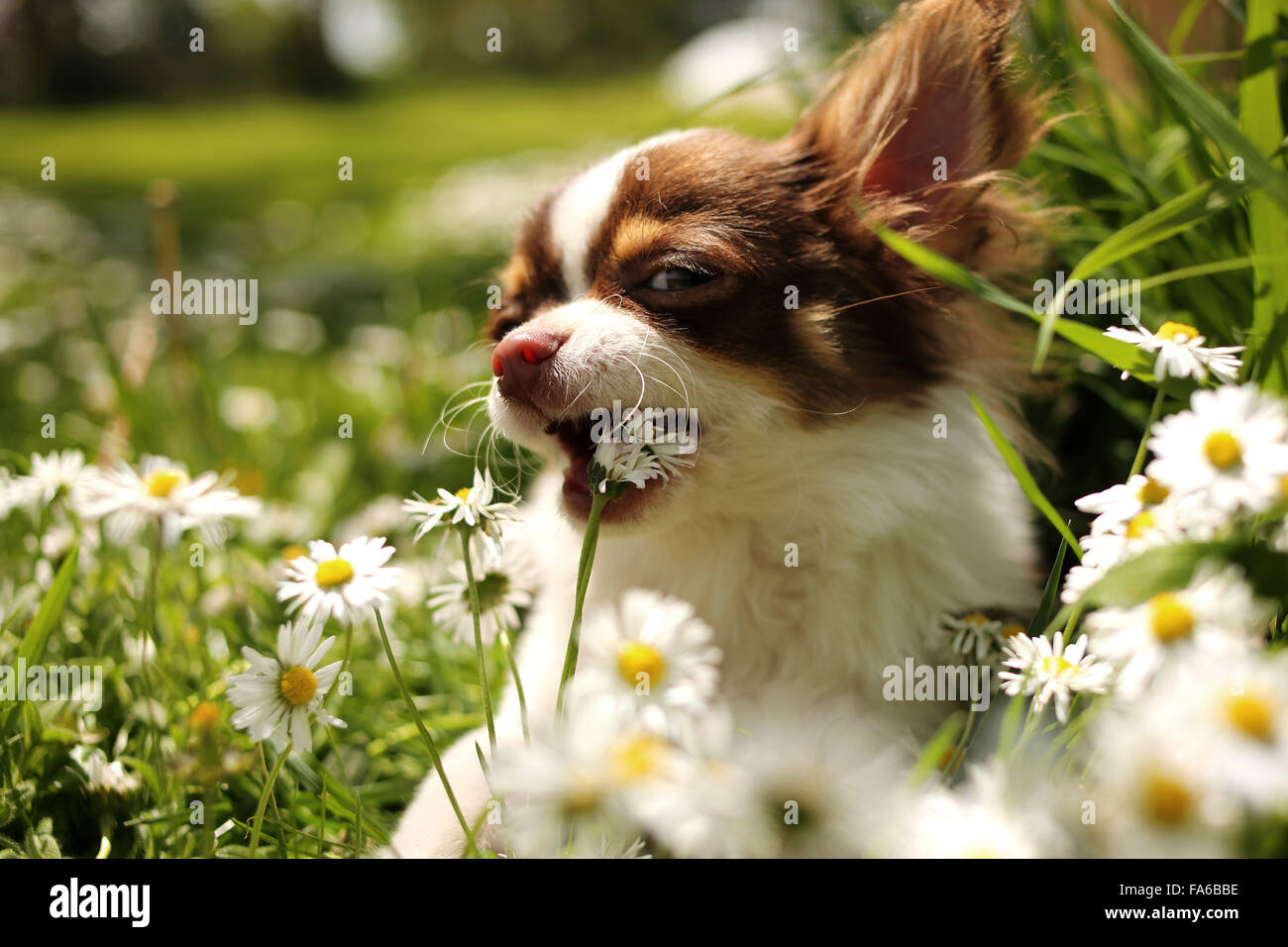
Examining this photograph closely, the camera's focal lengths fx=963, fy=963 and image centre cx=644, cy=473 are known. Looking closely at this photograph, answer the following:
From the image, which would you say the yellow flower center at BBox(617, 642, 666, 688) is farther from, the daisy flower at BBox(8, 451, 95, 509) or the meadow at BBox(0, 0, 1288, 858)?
the daisy flower at BBox(8, 451, 95, 509)

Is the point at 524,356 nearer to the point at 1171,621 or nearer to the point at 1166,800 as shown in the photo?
the point at 1171,621

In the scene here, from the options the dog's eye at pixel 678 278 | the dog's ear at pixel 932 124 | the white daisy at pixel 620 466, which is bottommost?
the white daisy at pixel 620 466

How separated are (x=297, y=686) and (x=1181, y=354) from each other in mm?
1468

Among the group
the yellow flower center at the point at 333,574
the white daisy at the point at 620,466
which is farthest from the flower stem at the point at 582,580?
the yellow flower center at the point at 333,574

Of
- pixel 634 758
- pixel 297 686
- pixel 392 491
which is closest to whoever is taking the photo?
pixel 634 758

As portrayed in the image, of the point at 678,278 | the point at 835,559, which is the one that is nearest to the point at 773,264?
the point at 678,278

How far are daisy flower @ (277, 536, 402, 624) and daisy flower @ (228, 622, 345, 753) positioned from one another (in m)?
0.05

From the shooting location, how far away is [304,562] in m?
1.54

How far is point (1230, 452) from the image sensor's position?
1.23m

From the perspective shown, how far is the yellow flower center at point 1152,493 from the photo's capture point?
143cm

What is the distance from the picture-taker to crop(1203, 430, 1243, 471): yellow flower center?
Result: 1229 mm

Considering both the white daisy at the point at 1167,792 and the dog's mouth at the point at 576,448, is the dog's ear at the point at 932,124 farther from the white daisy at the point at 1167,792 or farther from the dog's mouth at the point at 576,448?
the white daisy at the point at 1167,792

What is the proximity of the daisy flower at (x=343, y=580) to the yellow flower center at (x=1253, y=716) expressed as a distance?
42.6 inches
